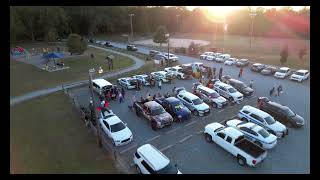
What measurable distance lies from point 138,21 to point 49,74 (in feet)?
215

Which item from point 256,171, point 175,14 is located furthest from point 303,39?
point 256,171

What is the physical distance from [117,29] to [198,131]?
79811mm

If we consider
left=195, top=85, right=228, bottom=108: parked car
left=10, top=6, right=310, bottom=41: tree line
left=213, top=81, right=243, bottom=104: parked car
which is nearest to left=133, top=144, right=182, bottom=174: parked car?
left=195, top=85, right=228, bottom=108: parked car

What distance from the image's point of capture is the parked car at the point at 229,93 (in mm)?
23859

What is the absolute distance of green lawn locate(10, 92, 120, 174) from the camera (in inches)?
574

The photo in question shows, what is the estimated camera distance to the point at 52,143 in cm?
1703

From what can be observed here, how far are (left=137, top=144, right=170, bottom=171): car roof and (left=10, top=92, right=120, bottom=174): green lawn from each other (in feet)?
6.65

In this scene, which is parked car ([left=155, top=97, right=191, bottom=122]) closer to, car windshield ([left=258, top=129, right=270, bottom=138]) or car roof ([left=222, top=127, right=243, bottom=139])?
car roof ([left=222, top=127, right=243, bottom=139])

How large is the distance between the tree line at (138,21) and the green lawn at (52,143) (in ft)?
137

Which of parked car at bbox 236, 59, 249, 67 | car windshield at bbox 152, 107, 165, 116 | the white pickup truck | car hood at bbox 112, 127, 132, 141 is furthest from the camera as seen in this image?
parked car at bbox 236, 59, 249, 67

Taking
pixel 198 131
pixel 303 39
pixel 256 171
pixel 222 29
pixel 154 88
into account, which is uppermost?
pixel 222 29

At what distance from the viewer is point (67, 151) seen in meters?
16.1

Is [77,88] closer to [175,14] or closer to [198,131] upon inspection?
[198,131]

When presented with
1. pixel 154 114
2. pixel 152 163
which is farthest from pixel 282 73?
pixel 152 163
